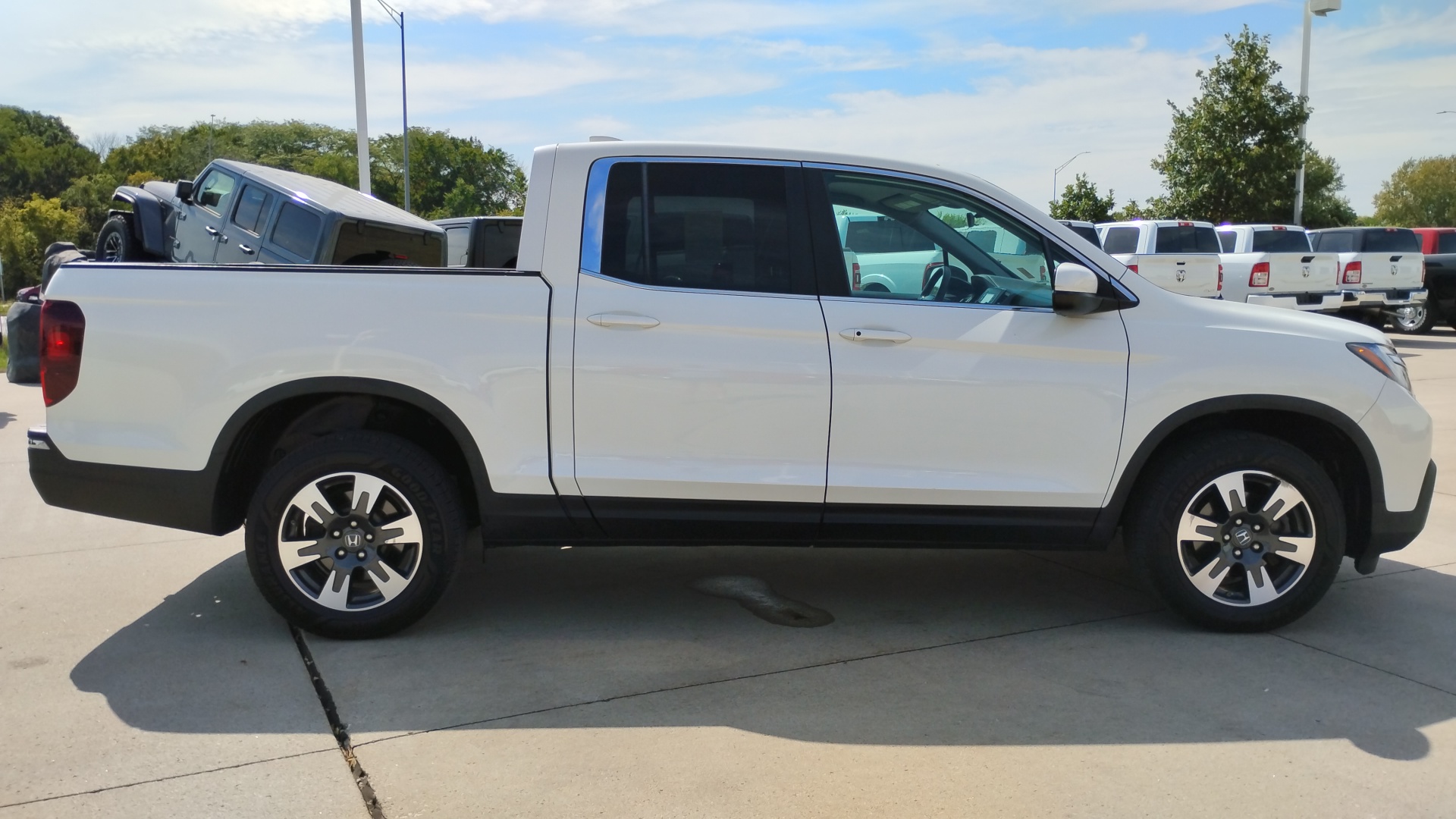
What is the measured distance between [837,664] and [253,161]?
299 feet

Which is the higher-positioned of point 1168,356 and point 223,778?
point 1168,356

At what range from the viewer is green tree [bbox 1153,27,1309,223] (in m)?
28.4

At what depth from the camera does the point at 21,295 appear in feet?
27.0

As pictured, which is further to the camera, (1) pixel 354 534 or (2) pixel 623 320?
(1) pixel 354 534

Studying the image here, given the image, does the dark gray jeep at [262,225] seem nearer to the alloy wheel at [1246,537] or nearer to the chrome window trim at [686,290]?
the chrome window trim at [686,290]

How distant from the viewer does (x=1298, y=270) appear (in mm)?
18422

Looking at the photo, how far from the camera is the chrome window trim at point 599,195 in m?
4.39

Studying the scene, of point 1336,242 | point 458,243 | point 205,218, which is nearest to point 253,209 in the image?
point 205,218

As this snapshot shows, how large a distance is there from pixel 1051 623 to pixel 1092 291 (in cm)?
138

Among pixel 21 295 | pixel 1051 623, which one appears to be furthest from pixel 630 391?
pixel 21 295

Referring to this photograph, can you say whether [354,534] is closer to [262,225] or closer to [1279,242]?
[262,225]

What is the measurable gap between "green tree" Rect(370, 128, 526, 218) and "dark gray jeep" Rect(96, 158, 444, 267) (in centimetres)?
8401

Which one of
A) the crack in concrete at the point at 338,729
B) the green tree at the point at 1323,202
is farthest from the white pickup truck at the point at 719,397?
the green tree at the point at 1323,202

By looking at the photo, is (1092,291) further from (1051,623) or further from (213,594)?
(213,594)
